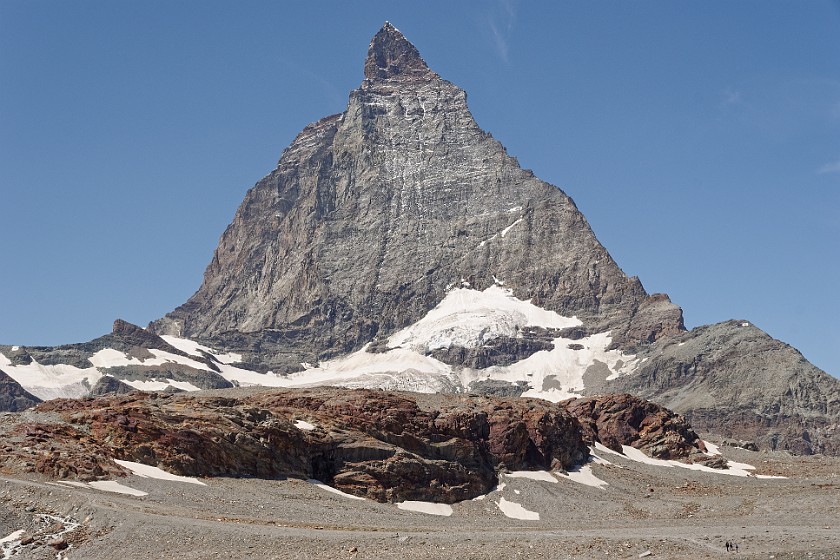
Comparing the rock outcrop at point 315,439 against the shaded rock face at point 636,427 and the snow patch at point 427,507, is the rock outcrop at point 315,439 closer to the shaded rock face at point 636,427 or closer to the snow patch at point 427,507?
the snow patch at point 427,507

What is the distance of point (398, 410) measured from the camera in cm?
12688

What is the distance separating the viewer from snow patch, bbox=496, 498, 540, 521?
4414 inches

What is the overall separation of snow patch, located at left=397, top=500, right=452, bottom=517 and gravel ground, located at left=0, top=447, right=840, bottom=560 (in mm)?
1942

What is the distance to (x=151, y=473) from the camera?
90.6 metres

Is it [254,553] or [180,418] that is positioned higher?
[180,418]

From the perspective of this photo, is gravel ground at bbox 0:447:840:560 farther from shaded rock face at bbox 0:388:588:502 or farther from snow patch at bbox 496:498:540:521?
shaded rock face at bbox 0:388:588:502

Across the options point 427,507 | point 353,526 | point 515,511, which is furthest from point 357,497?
point 353,526

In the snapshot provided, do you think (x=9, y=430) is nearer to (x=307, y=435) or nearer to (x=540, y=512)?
(x=307, y=435)

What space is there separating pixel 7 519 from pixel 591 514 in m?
62.6

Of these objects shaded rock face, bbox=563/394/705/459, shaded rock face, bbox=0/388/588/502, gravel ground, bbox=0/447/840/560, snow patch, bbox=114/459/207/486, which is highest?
shaded rock face, bbox=563/394/705/459

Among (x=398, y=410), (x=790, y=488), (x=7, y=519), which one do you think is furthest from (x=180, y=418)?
(x=790, y=488)

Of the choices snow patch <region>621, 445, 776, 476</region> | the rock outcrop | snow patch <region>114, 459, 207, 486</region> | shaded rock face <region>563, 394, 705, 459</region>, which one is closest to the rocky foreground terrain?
the rock outcrop

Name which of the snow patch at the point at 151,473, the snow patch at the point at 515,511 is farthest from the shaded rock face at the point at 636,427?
the snow patch at the point at 151,473

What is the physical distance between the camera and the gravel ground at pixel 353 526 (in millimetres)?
66000
